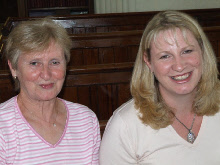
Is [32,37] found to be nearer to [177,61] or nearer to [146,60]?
[146,60]

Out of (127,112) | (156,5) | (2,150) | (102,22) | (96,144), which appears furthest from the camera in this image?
(156,5)

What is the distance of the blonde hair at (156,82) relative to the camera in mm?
1602

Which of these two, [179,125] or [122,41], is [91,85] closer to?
[179,125]

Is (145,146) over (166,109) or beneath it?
beneath

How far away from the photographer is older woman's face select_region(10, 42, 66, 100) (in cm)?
158

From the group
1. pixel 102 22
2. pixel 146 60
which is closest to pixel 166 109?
pixel 146 60

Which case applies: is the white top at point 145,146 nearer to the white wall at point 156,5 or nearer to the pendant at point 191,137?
the pendant at point 191,137

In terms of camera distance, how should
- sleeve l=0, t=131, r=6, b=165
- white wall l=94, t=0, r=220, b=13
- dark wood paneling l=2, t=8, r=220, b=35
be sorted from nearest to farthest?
1. sleeve l=0, t=131, r=6, b=165
2. dark wood paneling l=2, t=8, r=220, b=35
3. white wall l=94, t=0, r=220, b=13

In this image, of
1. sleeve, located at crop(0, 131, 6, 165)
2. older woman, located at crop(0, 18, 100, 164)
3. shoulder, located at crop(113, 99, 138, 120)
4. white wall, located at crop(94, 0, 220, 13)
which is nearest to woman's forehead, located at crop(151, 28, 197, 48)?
shoulder, located at crop(113, 99, 138, 120)

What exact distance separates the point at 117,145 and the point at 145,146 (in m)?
0.13

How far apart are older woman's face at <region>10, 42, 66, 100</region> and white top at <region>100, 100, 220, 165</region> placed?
0.32 metres

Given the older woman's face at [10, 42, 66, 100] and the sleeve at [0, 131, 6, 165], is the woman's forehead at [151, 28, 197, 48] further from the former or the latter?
the sleeve at [0, 131, 6, 165]

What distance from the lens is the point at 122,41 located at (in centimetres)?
331

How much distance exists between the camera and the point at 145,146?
5.29 ft
